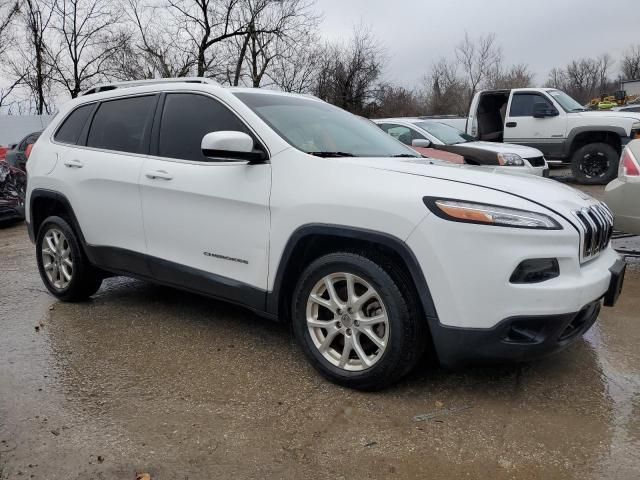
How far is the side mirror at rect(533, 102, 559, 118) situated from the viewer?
11.9m

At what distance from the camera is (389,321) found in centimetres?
290

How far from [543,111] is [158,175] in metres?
10.2

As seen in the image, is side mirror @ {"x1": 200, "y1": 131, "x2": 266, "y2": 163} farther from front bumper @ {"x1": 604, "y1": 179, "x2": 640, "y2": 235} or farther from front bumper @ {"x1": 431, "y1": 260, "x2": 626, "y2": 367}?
front bumper @ {"x1": 604, "y1": 179, "x2": 640, "y2": 235}

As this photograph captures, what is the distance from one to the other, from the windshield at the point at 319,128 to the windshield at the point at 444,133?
6.05m

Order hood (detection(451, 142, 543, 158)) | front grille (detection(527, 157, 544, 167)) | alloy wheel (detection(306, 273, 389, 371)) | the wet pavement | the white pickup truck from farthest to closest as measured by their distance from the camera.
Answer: the white pickup truck, front grille (detection(527, 157, 544, 167)), hood (detection(451, 142, 543, 158)), alloy wheel (detection(306, 273, 389, 371)), the wet pavement

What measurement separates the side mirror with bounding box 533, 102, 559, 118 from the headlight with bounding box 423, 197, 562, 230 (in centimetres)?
1019

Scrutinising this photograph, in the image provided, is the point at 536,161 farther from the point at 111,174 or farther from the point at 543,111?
the point at 111,174

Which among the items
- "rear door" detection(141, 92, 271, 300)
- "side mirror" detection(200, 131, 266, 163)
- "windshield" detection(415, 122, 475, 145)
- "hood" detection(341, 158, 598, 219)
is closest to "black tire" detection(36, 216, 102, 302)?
"rear door" detection(141, 92, 271, 300)

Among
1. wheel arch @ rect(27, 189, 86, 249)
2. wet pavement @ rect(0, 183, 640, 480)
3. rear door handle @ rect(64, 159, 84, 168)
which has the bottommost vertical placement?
wet pavement @ rect(0, 183, 640, 480)

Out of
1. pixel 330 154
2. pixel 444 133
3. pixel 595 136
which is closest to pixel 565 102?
pixel 595 136

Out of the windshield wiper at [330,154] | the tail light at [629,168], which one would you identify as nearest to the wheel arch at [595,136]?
the tail light at [629,168]

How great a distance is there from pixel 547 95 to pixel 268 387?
1099cm

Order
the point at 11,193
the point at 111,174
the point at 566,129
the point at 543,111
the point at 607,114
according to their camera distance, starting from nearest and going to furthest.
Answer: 1. the point at 111,174
2. the point at 11,193
3. the point at 607,114
4. the point at 566,129
5. the point at 543,111

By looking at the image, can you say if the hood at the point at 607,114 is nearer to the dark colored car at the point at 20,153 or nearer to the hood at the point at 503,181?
the hood at the point at 503,181
